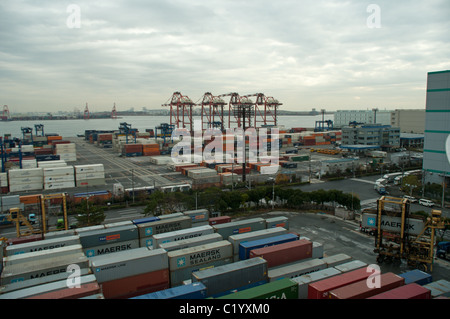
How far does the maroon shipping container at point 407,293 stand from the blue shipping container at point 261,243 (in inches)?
143

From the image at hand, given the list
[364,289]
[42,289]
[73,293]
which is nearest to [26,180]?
[42,289]

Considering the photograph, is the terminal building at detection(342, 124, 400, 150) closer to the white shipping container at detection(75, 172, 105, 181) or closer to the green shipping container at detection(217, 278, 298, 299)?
the white shipping container at detection(75, 172, 105, 181)

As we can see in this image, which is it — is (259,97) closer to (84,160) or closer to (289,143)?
(289,143)

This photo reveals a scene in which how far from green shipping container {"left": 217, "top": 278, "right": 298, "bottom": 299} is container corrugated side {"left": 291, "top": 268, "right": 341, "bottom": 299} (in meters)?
0.34

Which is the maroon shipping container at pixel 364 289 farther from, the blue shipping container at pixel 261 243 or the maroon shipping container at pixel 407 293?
the blue shipping container at pixel 261 243

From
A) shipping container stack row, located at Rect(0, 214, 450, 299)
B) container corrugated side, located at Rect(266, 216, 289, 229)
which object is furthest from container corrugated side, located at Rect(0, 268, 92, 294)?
container corrugated side, located at Rect(266, 216, 289, 229)

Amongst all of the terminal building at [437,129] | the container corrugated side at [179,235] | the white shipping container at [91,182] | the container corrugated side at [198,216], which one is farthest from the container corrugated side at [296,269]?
the white shipping container at [91,182]

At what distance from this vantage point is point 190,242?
9.52 meters

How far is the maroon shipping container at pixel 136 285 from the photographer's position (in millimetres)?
7852

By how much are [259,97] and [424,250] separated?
47828 mm

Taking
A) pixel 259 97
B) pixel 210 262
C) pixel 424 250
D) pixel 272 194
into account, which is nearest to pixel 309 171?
pixel 272 194

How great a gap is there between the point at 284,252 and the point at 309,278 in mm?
1411

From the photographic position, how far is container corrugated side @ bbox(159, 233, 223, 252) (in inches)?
364
